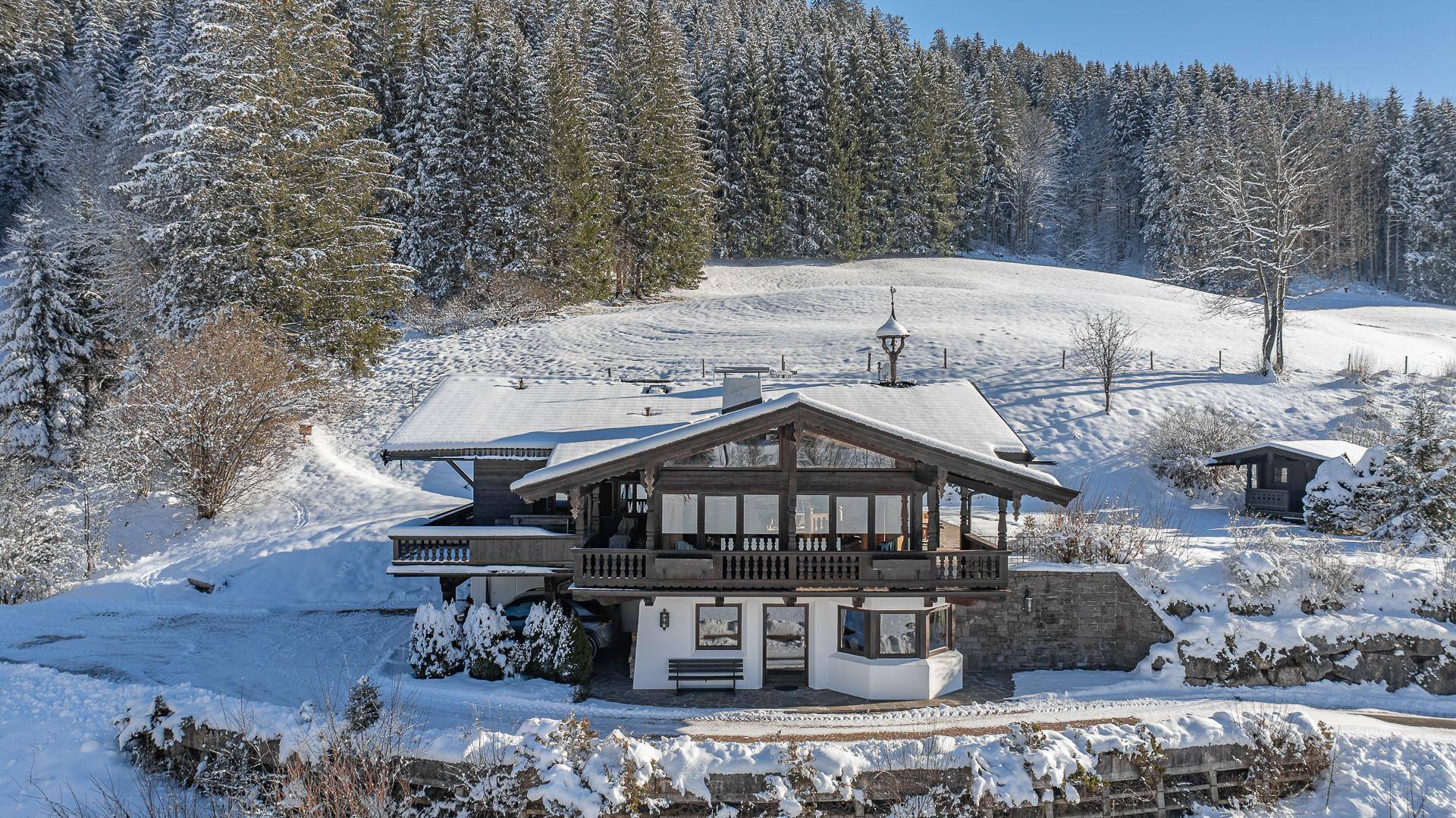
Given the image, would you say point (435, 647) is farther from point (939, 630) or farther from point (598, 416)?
point (939, 630)

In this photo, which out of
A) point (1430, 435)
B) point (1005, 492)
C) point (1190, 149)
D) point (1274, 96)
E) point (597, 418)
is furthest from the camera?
point (1274, 96)

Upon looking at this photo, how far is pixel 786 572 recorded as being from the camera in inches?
667

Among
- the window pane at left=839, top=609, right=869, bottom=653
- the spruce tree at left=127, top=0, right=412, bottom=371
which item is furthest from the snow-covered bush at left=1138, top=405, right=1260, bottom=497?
the spruce tree at left=127, top=0, right=412, bottom=371

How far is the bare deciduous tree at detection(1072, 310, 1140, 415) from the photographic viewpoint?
35219 mm

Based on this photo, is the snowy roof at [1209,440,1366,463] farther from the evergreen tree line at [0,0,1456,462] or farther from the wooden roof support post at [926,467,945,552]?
the wooden roof support post at [926,467,945,552]

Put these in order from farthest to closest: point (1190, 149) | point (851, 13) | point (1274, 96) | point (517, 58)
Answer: point (851, 13) → point (1274, 96) → point (1190, 149) → point (517, 58)

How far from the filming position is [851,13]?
352 ft

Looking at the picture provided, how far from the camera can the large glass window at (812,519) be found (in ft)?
59.1

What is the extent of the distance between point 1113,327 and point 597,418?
2527 centimetres

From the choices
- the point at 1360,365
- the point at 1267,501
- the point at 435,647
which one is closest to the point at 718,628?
the point at 435,647

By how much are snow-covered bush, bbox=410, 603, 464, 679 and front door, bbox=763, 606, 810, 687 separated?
260 inches

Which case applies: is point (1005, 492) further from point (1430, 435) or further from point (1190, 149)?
point (1190, 149)

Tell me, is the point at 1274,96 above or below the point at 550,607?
above

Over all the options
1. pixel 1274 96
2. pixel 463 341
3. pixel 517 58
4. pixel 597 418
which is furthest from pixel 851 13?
pixel 597 418
